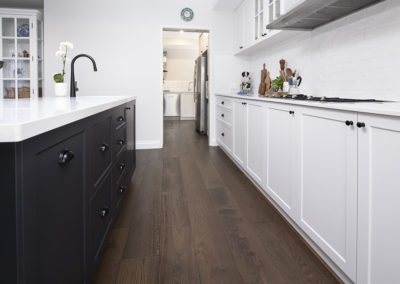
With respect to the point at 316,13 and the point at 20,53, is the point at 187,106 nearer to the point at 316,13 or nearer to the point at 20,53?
the point at 20,53

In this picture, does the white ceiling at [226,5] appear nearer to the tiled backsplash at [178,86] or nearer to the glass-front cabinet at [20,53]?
the glass-front cabinet at [20,53]

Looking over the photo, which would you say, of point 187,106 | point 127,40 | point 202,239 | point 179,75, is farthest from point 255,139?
point 179,75

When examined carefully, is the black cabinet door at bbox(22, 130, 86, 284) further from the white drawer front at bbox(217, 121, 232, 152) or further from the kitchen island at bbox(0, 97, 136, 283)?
the white drawer front at bbox(217, 121, 232, 152)

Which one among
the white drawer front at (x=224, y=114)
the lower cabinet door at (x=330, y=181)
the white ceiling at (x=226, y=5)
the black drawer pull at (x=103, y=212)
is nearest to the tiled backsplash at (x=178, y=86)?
the white ceiling at (x=226, y=5)

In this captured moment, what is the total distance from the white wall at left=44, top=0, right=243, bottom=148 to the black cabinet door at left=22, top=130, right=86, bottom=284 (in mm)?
3704

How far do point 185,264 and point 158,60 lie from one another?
3682 mm

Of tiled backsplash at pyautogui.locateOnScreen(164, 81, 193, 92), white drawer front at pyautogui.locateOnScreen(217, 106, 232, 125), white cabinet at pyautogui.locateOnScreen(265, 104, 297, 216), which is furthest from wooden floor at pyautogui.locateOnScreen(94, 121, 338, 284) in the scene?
tiled backsplash at pyautogui.locateOnScreen(164, 81, 193, 92)

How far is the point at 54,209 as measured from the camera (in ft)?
2.84

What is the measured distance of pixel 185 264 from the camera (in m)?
1.58

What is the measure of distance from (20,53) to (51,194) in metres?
5.05

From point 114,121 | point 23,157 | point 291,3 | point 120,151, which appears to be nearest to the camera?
point 23,157

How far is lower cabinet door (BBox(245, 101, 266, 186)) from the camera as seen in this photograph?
258 centimetres

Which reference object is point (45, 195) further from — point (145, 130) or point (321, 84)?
point (145, 130)

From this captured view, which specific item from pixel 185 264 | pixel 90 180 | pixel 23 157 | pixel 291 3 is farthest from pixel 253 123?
pixel 23 157
